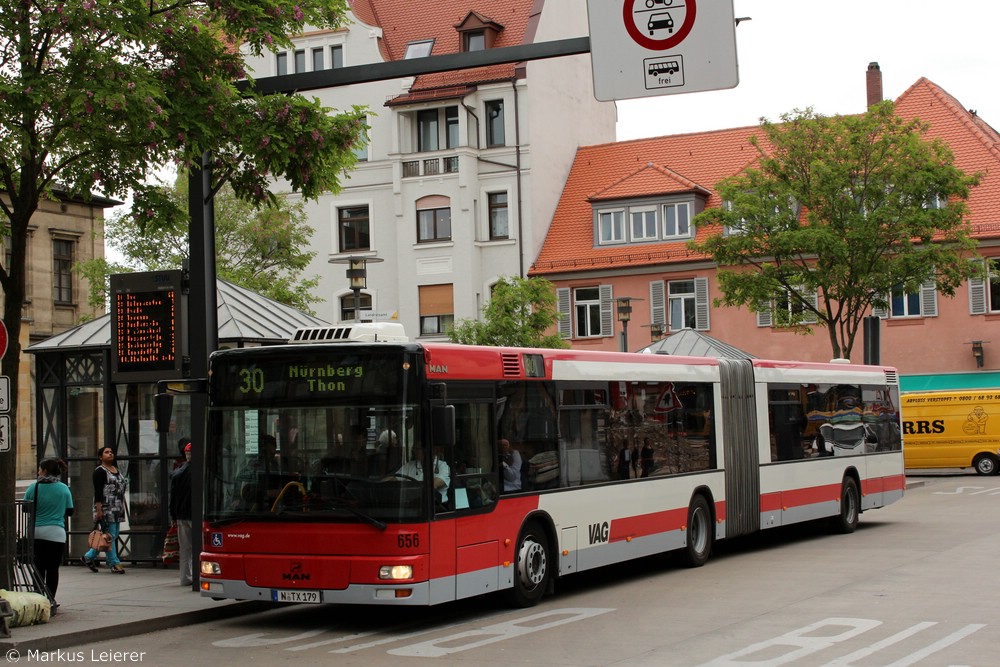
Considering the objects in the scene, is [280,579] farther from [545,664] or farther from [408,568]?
[545,664]

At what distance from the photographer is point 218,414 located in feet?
43.4

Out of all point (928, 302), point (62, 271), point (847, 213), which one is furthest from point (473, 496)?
point (62, 271)

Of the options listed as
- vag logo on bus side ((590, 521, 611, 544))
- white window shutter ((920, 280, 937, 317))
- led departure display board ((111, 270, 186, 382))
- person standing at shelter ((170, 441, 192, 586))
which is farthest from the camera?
white window shutter ((920, 280, 937, 317))

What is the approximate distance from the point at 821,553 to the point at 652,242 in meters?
31.2

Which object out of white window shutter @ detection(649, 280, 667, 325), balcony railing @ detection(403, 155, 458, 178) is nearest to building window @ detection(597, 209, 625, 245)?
white window shutter @ detection(649, 280, 667, 325)

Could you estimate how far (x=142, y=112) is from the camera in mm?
12195

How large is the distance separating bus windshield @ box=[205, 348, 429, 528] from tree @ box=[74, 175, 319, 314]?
28433 mm

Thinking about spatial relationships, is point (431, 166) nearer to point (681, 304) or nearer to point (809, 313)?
point (681, 304)

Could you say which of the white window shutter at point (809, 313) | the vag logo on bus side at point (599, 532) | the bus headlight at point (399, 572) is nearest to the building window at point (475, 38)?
the white window shutter at point (809, 313)

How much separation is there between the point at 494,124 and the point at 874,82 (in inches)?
579

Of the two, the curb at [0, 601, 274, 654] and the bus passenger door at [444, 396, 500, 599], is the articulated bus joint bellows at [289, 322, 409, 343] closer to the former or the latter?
the bus passenger door at [444, 396, 500, 599]

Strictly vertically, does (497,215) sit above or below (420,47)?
below

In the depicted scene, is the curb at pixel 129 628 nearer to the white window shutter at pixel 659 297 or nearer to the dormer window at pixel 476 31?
the white window shutter at pixel 659 297

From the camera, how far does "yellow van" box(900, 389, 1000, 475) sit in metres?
40.8
